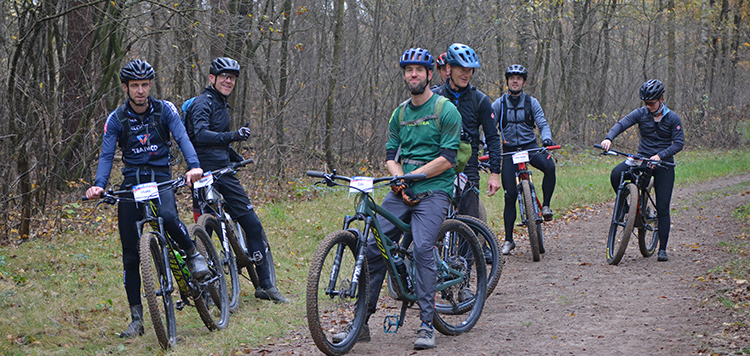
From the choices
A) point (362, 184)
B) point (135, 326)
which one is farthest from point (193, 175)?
point (362, 184)

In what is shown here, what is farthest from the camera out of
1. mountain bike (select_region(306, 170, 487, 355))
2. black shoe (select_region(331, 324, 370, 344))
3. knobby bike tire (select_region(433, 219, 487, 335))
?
knobby bike tire (select_region(433, 219, 487, 335))

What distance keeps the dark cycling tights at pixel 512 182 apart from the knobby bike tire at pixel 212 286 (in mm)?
3775

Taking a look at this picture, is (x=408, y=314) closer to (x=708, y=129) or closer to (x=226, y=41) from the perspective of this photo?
Answer: (x=226, y=41)

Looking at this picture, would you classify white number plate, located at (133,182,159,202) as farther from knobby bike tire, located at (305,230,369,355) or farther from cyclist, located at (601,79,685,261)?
cyclist, located at (601,79,685,261)

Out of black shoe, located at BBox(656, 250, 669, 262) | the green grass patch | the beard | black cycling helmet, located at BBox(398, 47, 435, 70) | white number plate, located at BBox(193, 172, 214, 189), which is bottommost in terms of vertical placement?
the green grass patch

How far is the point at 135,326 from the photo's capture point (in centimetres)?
552

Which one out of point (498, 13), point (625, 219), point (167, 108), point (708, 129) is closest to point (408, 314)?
point (167, 108)

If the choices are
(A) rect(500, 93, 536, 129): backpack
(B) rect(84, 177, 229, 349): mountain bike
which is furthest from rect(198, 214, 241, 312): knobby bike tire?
(A) rect(500, 93, 536, 129): backpack

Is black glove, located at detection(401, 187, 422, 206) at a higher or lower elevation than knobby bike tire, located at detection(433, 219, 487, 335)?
higher

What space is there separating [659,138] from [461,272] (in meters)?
4.05

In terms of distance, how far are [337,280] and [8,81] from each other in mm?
7547

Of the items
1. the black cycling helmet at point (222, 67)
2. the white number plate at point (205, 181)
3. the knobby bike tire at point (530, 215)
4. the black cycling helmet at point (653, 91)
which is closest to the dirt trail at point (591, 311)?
the knobby bike tire at point (530, 215)

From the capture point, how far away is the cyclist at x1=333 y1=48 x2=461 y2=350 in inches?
189

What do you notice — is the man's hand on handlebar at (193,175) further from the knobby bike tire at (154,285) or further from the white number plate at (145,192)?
the knobby bike tire at (154,285)
